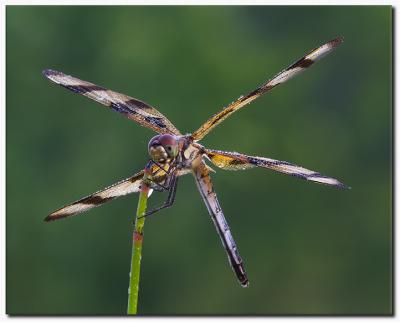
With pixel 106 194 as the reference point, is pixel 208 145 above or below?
above

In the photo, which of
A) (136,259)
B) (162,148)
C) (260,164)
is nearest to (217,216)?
(260,164)

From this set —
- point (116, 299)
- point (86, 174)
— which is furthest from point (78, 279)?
point (86, 174)

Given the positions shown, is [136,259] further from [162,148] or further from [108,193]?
[108,193]

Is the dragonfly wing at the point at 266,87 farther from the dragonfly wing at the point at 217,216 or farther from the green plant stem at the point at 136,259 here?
the green plant stem at the point at 136,259

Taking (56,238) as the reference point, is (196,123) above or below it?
above

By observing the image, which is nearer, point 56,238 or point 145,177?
point 145,177

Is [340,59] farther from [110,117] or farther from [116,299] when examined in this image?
[116,299]

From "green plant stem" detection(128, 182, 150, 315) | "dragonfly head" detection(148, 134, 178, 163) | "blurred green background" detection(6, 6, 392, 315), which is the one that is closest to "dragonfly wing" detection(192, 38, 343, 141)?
"dragonfly head" detection(148, 134, 178, 163)
